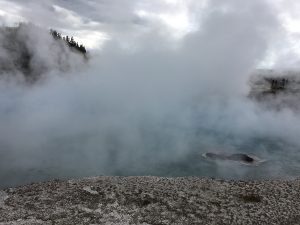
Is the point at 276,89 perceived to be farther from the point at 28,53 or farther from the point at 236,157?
the point at 236,157

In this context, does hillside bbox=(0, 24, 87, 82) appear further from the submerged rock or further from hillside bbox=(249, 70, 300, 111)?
the submerged rock

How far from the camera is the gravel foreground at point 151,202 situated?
48.8 ft

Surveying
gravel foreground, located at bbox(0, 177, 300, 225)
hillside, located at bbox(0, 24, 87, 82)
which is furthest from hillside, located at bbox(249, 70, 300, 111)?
gravel foreground, located at bbox(0, 177, 300, 225)

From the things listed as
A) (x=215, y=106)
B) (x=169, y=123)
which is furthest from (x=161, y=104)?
(x=169, y=123)

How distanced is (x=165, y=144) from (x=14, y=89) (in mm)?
26739

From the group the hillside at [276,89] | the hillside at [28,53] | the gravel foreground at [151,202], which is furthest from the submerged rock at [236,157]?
the hillside at [28,53]

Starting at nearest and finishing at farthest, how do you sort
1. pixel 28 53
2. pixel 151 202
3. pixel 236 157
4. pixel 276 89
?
pixel 151 202 < pixel 236 157 < pixel 28 53 < pixel 276 89

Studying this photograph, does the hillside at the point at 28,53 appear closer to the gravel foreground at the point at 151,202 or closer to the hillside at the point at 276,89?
the hillside at the point at 276,89

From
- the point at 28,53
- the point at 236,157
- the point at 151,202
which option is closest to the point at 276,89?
the point at 28,53

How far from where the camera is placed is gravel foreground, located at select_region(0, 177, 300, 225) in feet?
48.8

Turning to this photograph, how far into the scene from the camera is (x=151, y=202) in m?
16.1

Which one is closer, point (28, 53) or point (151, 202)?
point (151, 202)

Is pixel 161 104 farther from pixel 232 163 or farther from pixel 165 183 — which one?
pixel 165 183

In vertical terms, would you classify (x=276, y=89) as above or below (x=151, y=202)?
above
